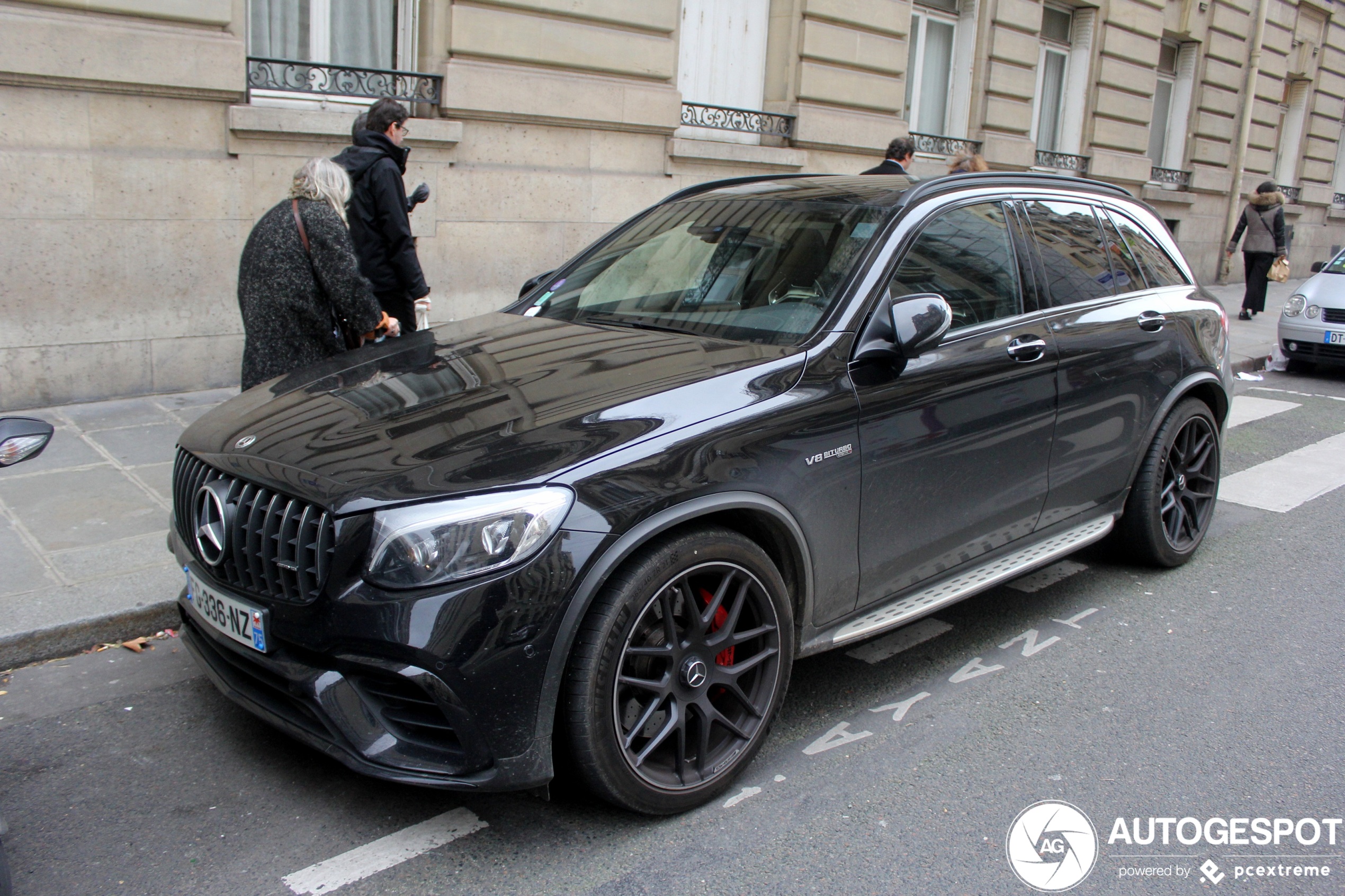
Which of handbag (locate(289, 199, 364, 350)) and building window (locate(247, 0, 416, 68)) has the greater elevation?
building window (locate(247, 0, 416, 68))

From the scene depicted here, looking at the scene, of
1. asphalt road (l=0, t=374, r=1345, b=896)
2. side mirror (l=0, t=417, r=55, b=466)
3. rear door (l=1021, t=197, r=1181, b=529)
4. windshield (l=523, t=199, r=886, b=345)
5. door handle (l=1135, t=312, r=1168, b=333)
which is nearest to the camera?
side mirror (l=0, t=417, r=55, b=466)

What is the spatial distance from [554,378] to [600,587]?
800mm

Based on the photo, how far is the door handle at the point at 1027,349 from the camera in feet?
13.0

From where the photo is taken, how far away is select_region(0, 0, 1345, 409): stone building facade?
6.89 metres

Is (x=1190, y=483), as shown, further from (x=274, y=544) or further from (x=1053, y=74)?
(x=1053, y=74)

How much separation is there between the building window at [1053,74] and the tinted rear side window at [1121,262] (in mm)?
12255

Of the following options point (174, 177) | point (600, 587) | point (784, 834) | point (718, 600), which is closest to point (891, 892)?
point (784, 834)

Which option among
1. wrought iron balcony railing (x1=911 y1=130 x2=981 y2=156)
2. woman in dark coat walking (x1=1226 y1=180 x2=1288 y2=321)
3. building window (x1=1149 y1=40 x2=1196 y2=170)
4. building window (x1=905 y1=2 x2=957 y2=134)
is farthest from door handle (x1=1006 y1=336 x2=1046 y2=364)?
building window (x1=1149 y1=40 x2=1196 y2=170)

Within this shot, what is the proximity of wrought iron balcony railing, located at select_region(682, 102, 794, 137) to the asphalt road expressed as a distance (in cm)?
760

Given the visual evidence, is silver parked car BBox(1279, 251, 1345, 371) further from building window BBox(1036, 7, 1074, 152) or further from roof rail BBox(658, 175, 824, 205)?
roof rail BBox(658, 175, 824, 205)

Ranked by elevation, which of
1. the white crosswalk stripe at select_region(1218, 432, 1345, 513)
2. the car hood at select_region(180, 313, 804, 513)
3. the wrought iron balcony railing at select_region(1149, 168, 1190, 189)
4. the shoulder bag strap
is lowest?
the white crosswalk stripe at select_region(1218, 432, 1345, 513)

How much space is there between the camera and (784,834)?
296 centimetres

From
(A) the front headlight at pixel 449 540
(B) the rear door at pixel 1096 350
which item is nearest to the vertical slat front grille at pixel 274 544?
(A) the front headlight at pixel 449 540

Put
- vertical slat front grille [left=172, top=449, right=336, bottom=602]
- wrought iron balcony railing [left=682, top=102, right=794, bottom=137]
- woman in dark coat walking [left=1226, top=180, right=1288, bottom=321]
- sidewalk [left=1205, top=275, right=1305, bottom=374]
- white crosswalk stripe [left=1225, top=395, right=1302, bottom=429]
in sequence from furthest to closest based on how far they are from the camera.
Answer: woman in dark coat walking [left=1226, top=180, right=1288, bottom=321], sidewalk [left=1205, top=275, right=1305, bottom=374], wrought iron balcony railing [left=682, top=102, right=794, bottom=137], white crosswalk stripe [left=1225, top=395, right=1302, bottom=429], vertical slat front grille [left=172, top=449, right=336, bottom=602]
